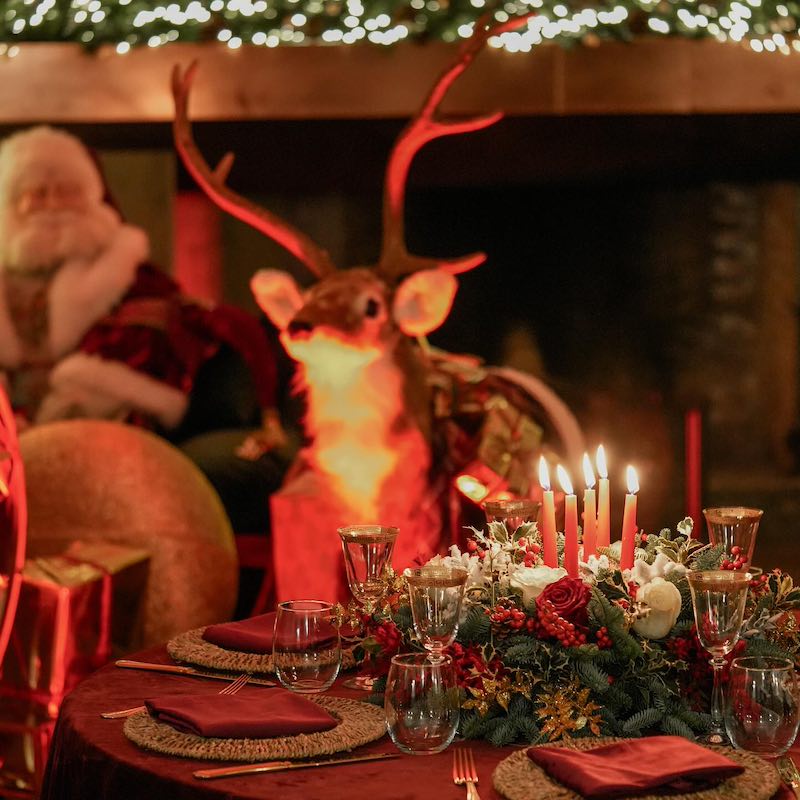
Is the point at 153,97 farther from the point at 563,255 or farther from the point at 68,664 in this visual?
the point at 68,664

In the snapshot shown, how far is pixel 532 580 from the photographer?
1883 mm

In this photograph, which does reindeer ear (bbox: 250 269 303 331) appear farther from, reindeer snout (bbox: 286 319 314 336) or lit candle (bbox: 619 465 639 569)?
lit candle (bbox: 619 465 639 569)

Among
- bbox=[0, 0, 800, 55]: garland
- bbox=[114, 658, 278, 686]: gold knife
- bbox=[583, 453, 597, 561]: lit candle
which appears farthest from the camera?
bbox=[0, 0, 800, 55]: garland

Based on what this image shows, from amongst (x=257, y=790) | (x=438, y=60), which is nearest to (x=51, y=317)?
(x=438, y=60)

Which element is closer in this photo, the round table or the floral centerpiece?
the round table

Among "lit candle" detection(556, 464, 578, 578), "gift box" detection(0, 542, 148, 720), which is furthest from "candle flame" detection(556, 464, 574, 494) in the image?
"gift box" detection(0, 542, 148, 720)

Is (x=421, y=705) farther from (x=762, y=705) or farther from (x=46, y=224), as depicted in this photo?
(x=46, y=224)

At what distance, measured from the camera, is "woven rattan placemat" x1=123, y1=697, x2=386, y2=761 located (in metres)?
1.69

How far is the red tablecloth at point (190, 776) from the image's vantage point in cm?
159

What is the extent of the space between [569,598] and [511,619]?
0.28 ft

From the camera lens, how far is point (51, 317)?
483 centimetres

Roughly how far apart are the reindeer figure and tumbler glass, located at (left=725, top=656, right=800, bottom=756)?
214 cm

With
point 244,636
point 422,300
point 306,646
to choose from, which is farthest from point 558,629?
point 422,300

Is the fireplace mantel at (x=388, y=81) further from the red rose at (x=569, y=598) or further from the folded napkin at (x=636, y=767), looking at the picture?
the folded napkin at (x=636, y=767)
